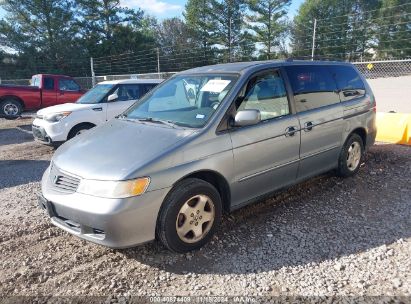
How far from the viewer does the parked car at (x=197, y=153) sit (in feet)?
10.1

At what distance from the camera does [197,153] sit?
3393 mm

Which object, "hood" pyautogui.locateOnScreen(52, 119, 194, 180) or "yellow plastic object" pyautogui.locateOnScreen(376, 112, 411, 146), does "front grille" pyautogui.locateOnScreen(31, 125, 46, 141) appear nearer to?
"hood" pyautogui.locateOnScreen(52, 119, 194, 180)

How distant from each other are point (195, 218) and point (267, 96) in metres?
1.68

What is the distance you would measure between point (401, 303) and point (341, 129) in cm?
273

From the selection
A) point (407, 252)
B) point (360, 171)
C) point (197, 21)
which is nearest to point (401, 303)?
point (407, 252)

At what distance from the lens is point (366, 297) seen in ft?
9.22

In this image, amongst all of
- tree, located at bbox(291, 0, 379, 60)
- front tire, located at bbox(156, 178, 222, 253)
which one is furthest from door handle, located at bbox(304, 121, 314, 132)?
tree, located at bbox(291, 0, 379, 60)

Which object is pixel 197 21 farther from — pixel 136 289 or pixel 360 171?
pixel 136 289

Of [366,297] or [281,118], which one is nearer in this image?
[366,297]

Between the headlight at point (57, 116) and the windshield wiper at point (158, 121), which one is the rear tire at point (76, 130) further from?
the windshield wiper at point (158, 121)

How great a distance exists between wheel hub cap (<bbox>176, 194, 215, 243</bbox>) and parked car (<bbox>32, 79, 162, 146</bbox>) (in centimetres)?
499

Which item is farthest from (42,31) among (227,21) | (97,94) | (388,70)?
(388,70)

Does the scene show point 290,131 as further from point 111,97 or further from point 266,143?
point 111,97

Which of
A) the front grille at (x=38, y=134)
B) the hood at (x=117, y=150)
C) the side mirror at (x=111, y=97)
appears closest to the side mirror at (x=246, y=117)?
the hood at (x=117, y=150)
